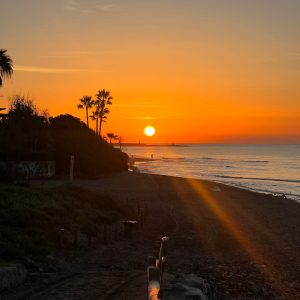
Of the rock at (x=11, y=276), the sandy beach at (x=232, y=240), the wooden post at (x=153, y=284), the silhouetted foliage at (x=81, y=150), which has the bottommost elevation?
the sandy beach at (x=232, y=240)

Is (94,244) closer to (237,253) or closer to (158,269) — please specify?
(237,253)

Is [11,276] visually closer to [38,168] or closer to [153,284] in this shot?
[153,284]

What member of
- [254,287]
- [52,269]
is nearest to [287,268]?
[254,287]

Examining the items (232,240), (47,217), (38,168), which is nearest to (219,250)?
(232,240)

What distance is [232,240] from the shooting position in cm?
2175

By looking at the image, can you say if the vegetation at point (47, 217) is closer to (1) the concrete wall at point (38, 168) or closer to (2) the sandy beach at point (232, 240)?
(2) the sandy beach at point (232, 240)

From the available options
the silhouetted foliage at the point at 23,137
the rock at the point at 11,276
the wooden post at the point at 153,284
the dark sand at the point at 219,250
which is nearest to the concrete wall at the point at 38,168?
the silhouetted foliage at the point at 23,137

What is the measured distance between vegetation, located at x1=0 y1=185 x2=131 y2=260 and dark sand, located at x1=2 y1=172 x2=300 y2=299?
1451 millimetres

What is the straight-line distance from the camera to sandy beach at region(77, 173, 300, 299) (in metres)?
14.4

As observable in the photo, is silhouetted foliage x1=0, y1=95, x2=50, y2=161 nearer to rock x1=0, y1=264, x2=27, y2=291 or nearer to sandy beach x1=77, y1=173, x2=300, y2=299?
sandy beach x1=77, y1=173, x2=300, y2=299

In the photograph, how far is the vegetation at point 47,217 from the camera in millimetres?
15039

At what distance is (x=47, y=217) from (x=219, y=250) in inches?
296

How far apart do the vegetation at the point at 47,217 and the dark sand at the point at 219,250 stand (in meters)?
1.45

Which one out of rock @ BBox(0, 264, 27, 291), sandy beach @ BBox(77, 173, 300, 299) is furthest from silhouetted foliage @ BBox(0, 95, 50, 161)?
rock @ BBox(0, 264, 27, 291)
